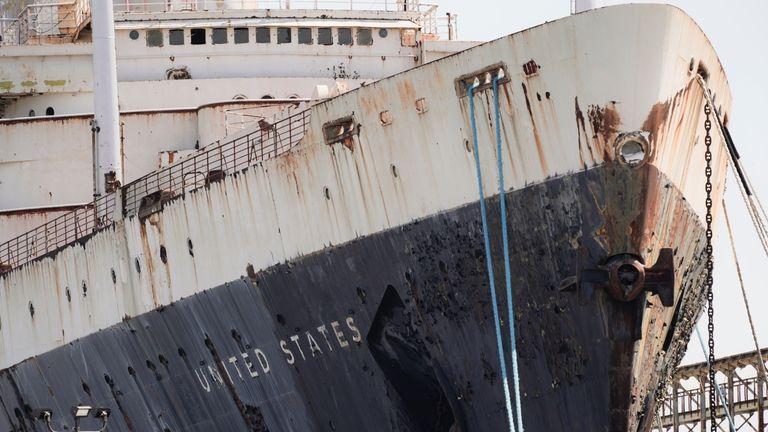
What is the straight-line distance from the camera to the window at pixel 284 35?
32875 mm

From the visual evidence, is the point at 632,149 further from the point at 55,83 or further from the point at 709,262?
the point at 55,83

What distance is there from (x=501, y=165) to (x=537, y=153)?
1.38 ft

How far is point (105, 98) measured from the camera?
28.2m

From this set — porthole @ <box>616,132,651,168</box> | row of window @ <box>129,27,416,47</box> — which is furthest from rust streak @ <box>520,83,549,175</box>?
row of window @ <box>129,27,416,47</box>

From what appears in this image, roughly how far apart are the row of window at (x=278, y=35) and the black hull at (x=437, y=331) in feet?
33.4

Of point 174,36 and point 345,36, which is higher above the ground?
point 174,36

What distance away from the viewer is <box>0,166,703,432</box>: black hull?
19.6m

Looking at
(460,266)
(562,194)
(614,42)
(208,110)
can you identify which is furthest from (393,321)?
(208,110)

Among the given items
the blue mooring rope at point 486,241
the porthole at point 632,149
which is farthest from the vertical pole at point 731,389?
the porthole at point 632,149

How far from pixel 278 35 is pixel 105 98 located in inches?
215

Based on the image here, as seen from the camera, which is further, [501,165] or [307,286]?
[307,286]

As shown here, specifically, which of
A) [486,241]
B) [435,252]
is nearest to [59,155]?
[435,252]

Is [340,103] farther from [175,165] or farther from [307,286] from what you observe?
[175,165]

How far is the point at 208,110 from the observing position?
2880 cm
